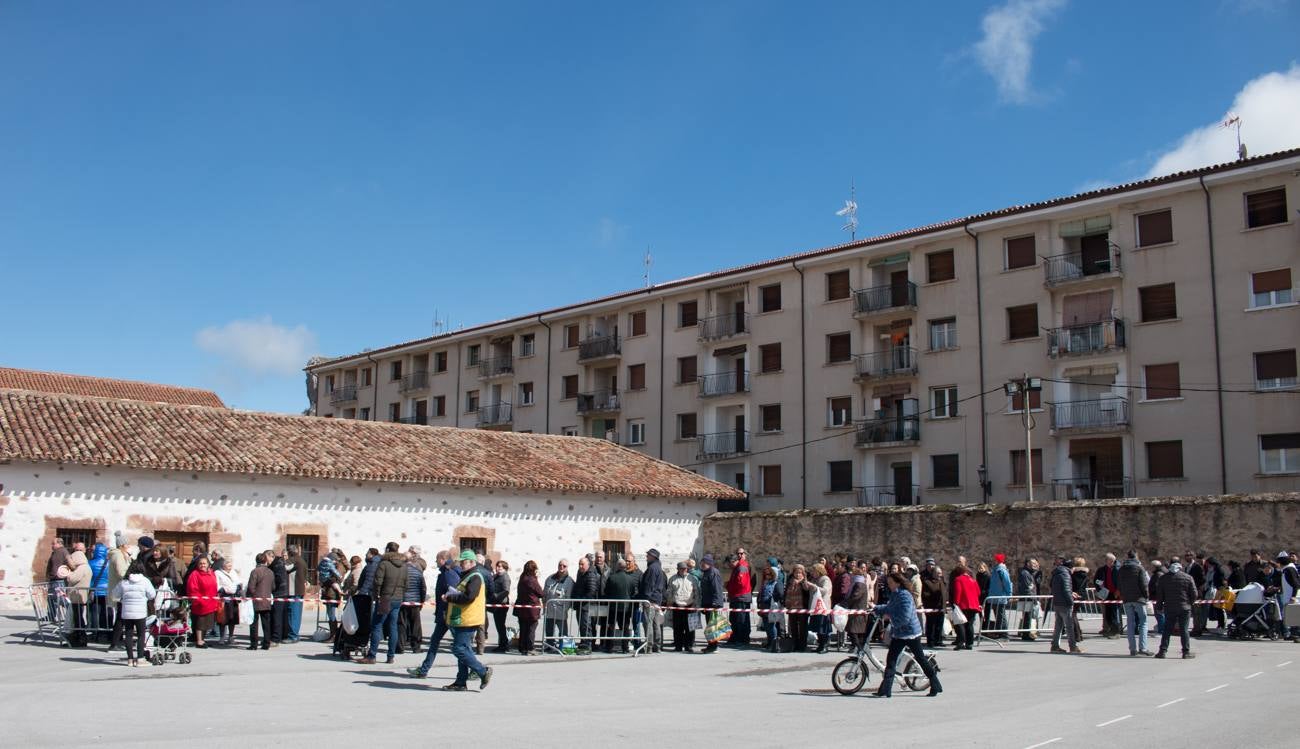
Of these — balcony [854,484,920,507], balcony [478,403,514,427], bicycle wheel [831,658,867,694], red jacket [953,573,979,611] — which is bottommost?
bicycle wheel [831,658,867,694]

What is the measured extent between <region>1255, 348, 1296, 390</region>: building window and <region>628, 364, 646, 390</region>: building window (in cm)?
2274

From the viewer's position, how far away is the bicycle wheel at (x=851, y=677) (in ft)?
39.6

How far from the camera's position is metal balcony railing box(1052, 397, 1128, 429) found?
1340 inches

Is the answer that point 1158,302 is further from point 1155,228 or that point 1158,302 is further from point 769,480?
point 769,480

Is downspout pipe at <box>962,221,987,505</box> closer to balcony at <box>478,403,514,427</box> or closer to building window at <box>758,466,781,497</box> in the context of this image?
building window at <box>758,466,781,497</box>

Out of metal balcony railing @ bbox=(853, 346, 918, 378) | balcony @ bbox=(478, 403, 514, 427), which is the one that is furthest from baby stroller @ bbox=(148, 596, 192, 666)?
balcony @ bbox=(478, 403, 514, 427)

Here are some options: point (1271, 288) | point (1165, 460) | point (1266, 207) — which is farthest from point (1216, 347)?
point (1266, 207)

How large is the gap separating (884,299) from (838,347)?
2.63 metres

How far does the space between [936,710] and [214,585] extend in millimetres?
10014

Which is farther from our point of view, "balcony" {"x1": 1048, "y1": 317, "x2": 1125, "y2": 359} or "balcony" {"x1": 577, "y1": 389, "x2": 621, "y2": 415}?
"balcony" {"x1": 577, "y1": 389, "x2": 621, "y2": 415}

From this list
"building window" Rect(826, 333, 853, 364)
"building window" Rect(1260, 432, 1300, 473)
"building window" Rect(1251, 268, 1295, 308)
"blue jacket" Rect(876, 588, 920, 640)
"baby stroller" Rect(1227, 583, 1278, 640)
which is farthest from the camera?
"building window" Rect(826, 333, 853, 364)

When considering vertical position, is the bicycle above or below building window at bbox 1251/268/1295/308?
below

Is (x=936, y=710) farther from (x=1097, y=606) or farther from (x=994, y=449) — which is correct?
(x=994, y=449)

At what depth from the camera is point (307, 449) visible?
1056 inches
